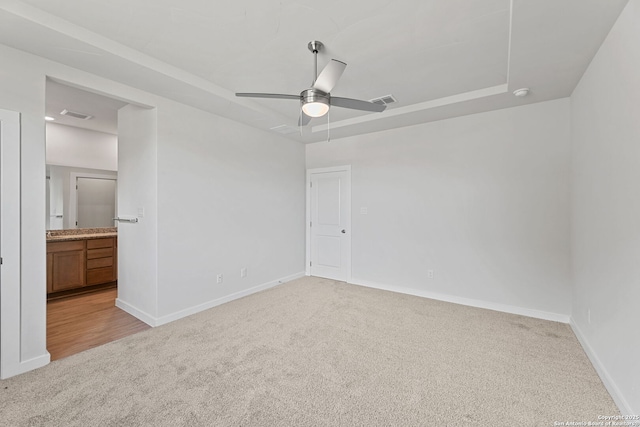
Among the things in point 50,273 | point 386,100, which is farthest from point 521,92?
point 50,273

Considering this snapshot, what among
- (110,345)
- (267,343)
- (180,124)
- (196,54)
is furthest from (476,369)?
(180,124)

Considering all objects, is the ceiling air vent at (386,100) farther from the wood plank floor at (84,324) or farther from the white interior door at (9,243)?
the wood plank floor at (84,324)

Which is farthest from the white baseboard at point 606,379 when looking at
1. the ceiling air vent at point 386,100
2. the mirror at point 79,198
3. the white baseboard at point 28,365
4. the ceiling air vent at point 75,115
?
the mirror at point 79,198

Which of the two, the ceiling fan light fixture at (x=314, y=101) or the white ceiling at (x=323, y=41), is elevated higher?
the white ceiling at (x=323, y=41)

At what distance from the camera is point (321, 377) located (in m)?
2.15

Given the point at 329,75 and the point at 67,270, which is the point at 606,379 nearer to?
the point at 329,75

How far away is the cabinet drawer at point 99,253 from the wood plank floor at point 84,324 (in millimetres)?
636

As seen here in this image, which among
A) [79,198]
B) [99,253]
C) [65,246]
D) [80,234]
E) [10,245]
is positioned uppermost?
[79,198]

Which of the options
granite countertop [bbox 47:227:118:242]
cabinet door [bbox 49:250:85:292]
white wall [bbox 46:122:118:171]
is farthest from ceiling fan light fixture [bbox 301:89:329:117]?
white wall [bbox 46:122:118:171]

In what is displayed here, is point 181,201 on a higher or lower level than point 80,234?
higher

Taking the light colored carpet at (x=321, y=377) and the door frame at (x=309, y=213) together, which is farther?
the door frame at (x=309, y=213)

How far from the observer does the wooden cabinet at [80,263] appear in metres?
4.00

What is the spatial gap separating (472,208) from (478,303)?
50.6 inches

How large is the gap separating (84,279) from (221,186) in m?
2.77
